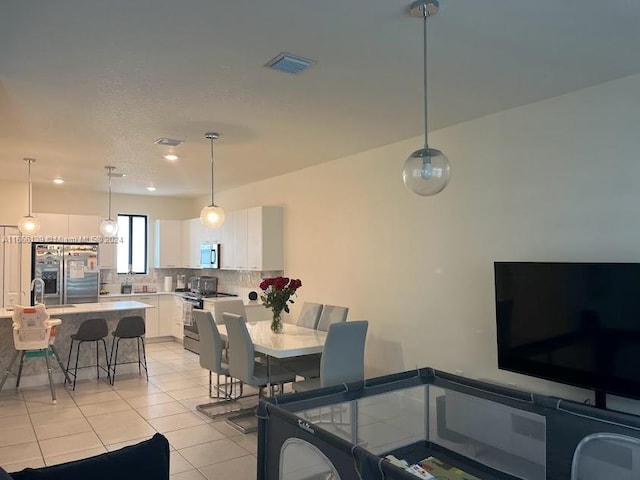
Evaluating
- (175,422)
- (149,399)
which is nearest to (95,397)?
(149,399)

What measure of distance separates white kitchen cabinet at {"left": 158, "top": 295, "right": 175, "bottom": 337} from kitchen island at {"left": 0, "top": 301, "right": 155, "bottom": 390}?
2.23 metres

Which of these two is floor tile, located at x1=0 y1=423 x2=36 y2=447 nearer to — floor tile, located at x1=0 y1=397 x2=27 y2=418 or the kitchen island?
floor tile, located at x1=0 y1=397 x2=27 y2=418

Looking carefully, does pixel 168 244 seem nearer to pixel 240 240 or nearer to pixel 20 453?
pixel 240 240

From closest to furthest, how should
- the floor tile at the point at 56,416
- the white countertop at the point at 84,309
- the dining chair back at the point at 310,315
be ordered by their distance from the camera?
the floor tile at the point at 56,416
the dining chair back at the point at 310,315
the white countertop at the point at 84,309

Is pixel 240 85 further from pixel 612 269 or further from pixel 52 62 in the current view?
pixel 612 269

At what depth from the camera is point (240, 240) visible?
7625 mm

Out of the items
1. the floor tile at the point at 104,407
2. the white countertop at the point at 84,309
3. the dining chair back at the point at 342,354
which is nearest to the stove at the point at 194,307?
the white countertop at the point at 84,309

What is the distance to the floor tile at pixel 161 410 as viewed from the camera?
4941 millimetres

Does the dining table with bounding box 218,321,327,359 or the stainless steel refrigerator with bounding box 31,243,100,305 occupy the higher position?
the stainless steel refrigerator with bounding box 31,243,100,305

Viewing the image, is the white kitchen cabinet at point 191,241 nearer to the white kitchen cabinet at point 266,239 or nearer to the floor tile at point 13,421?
the white kitchen cabinet at point 266,239

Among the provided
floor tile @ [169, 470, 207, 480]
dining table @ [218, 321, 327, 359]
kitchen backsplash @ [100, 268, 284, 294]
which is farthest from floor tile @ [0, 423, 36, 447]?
kitchen backsplash @ [100, 268, 284, 294]

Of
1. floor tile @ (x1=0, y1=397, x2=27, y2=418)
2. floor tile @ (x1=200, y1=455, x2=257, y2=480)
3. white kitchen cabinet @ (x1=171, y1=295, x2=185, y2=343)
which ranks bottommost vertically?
floor tile @ (x1=200, y1=455, x2=257, y2=480)

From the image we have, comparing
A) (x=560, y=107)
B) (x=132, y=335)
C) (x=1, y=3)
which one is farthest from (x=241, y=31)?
(x=132, y=335)

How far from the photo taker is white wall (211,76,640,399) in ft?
11.5
